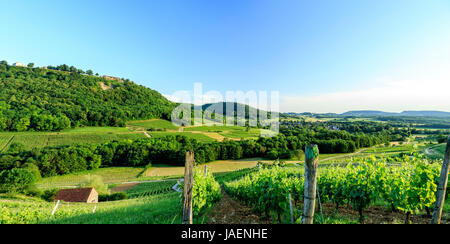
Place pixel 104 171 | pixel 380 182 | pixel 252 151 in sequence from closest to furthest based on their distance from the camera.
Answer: pixel 380 182 < pixel 104 171 < pixel 252 151

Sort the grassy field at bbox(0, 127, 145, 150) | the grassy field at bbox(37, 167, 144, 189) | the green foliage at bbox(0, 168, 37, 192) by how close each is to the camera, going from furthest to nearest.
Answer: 1. the grassy field at bbox(0, 127, 145, 150)
2. the grassy field at bbox(37, 167, 144, 189)
3. the green foliage at bbox(0, 168, 37, 192)

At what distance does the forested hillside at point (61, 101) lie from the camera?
2940 inches

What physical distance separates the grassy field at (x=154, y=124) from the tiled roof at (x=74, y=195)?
70.3 metres

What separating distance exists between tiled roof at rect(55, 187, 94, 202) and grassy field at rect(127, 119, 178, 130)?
70.3m

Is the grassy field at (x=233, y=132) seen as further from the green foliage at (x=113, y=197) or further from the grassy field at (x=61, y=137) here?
the green foliage at (x=113, y=197)

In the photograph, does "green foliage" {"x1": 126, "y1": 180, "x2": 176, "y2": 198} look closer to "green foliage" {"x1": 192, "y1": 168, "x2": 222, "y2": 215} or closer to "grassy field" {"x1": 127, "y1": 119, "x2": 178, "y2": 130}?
"green foliage" {"x1": 192, "y1": 168, "x2": 222, "y2": 215}

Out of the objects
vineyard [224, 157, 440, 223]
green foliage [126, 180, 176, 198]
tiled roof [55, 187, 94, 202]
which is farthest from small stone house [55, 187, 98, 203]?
vineyard [224, 157, 440, 223]

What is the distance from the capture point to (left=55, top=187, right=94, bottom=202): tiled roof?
81.2 feet

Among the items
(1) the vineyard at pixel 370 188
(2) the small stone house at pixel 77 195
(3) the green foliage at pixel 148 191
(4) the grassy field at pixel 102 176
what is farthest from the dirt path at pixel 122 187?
(1) the vineyard at pixel 370 188

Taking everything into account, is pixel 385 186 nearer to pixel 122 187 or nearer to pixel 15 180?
pixel 122 187
